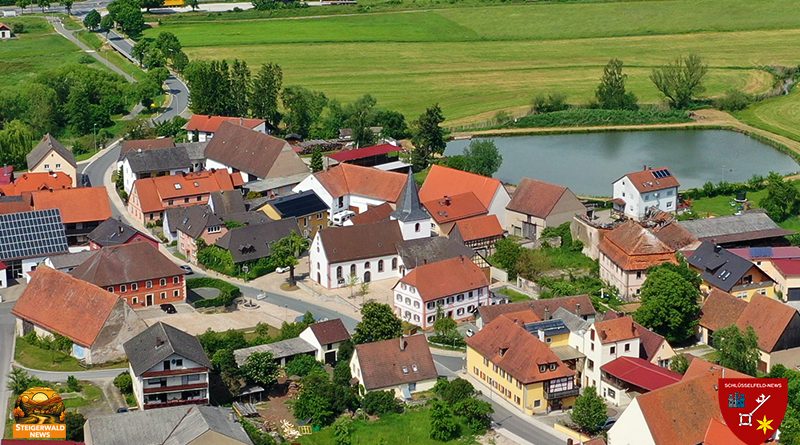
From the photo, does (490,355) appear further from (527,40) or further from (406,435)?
(527,40)

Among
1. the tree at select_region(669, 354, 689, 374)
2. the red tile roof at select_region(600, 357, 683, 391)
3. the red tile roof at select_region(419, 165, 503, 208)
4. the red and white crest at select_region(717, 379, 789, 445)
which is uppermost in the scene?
the red and white crest at select_region(717, 379, 789, 445)

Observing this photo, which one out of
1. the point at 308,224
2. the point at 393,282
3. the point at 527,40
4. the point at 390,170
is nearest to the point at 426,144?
the point at 390,170

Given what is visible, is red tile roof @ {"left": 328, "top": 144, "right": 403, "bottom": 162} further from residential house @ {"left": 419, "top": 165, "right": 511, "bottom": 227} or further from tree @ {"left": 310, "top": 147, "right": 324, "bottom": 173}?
residential house @ {"left": 419, "top": 165, "right": 511, "bottom": 227}

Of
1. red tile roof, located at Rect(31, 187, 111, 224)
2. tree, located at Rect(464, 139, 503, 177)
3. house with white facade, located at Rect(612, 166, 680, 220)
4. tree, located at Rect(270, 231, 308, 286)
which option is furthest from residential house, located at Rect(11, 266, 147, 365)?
house with white facade, located at Rect(612, 166, 680, 220)

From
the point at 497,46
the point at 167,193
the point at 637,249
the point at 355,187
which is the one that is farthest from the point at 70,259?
the point at 497,46

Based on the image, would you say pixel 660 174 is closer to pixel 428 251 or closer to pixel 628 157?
pixel 628 157

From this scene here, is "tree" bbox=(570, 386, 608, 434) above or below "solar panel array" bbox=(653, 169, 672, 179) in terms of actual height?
below

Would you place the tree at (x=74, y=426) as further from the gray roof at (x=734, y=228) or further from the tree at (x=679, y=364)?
the gray roof at (x=734, y=228)

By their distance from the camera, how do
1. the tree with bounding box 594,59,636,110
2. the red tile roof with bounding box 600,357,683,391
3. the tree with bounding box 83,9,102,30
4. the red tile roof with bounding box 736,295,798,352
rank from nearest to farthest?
1. the red tile roof with bounding box 600,357,683,391
2. the red tile roof with bounding box 736,295,798,352
3. the tree with bounding box 594,59,636,110
4. the tree with bounding box 83,9,102,30
